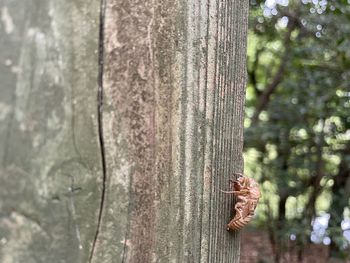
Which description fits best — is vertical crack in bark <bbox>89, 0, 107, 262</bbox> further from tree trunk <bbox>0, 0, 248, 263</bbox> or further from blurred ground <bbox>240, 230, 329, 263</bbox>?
blurred ground <bbox>240, 230, 329, 263</bbox>

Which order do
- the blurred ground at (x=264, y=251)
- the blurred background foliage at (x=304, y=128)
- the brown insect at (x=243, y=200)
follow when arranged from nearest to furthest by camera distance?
the brown insect at (x=243, y=200) < the blurred background foliage at (x=304, y=128) < the blurred ground at (x=264, y=251)

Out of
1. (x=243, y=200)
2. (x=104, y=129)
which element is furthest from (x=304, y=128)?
(x=104, y=129)

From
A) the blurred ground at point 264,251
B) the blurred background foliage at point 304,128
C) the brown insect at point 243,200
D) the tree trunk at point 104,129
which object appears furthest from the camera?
the blurred ground at point 264,251

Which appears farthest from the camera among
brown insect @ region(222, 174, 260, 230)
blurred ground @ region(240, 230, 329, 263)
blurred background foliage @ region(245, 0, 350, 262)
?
blurred ground @ region(240, 230, 329, 263)

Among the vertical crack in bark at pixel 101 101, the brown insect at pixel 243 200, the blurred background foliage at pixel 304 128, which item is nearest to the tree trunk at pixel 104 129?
the vertical crack in bark at pixel 101 101

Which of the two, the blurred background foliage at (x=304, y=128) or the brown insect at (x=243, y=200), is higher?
the blurred background foliage at (x=304, y=128)

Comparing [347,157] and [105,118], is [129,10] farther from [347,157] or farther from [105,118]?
[347,157]

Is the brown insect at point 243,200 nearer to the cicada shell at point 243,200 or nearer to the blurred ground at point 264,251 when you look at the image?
the cicada shell at point 243,200

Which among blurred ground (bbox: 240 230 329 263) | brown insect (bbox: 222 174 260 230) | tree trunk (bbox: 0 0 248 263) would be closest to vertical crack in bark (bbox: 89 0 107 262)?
tree trunk (bbox: 0 0 248 263)
